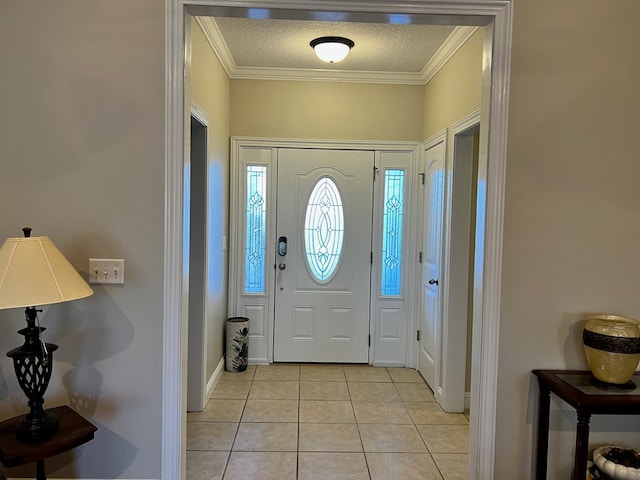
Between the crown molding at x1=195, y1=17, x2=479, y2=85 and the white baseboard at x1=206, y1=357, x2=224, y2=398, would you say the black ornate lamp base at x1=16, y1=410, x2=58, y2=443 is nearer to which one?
the white baseboard at x1=206, y1=357, x2=224, y2=398

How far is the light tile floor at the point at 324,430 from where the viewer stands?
8.24ft

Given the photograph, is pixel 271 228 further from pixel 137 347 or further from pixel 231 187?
pixel 137 347

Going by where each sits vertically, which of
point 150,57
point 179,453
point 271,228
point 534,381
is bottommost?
point 179,453

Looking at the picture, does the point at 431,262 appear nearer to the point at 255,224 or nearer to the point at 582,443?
the point at 255,224

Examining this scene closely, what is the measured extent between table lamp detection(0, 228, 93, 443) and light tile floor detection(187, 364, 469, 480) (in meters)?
1.05

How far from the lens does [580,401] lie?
1677mm

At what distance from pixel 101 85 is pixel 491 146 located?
1711 mm

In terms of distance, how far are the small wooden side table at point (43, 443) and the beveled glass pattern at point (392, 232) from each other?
3.00 m

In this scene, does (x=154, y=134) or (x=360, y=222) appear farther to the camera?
(x=360, y=222)

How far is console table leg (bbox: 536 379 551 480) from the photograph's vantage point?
6.30 feet

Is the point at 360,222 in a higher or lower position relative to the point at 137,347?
higher

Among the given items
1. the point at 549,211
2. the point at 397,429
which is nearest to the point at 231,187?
the point at 397,429

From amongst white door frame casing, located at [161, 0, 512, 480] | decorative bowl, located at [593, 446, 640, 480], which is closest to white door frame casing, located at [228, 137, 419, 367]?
white door frame casing, located at [161, 0, 512, 480]

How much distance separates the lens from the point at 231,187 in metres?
4.10
